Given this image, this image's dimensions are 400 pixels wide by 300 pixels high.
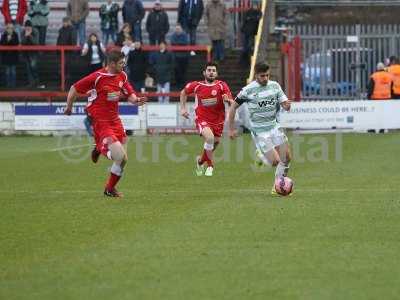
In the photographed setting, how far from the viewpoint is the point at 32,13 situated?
3628 cm

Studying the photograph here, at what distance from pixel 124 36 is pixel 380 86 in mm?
7171

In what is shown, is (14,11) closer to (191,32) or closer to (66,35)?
(66,35)

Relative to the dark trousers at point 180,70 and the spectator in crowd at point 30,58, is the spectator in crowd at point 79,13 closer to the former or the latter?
the spectator in crowd at point 30,58

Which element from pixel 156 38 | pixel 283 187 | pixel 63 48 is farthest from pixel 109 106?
pixel 63 48

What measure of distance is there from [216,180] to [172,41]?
15.9 metres

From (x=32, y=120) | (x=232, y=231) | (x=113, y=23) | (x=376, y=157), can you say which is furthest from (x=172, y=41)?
(x=232, y=231)

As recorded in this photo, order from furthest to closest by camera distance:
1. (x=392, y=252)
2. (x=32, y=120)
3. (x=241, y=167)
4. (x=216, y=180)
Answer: (x=32, y=120), (x=241, y=167), (x=216, y=180), (x=392, y=252)

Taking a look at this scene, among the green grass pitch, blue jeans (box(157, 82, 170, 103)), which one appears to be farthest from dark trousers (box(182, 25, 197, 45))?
the green grass pitch

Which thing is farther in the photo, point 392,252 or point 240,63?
point 240,63

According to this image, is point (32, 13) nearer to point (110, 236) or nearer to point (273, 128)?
point (273, 128)

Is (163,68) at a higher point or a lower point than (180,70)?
higher

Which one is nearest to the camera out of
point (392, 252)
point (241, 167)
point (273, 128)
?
point (392, 252)

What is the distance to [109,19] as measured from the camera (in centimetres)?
3653

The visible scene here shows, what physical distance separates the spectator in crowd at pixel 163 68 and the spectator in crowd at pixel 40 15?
Answer: 139 inches
